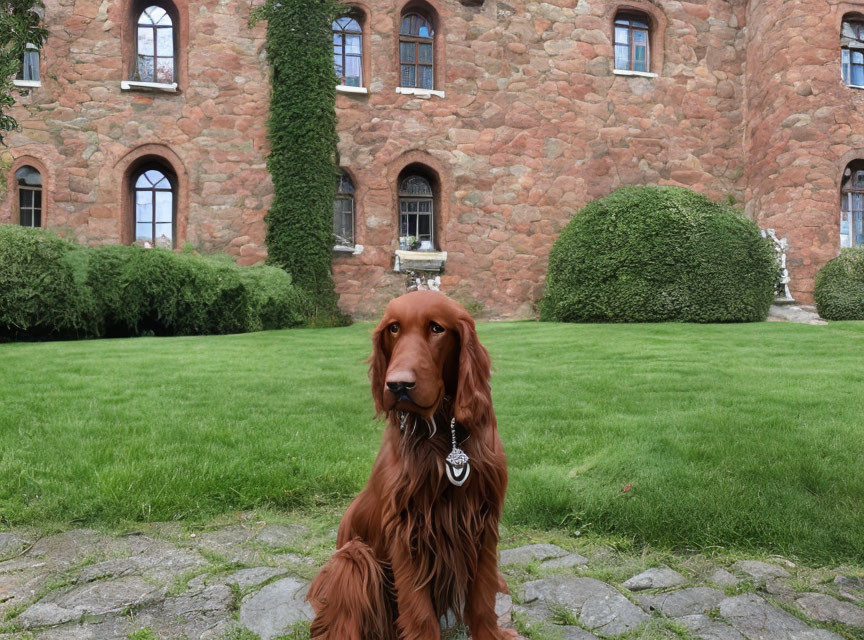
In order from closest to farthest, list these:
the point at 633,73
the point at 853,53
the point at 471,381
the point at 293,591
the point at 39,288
Answer: the point at 471,381 < the point at 293,591 < the point at 39,288 < the point at 633,73 < the point at 853,53

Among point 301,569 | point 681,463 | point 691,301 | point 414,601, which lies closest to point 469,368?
point 414,601

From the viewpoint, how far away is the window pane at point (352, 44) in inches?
586

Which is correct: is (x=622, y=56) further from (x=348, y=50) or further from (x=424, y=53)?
(x=348, y=50)

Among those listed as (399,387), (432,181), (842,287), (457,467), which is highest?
(432,181)

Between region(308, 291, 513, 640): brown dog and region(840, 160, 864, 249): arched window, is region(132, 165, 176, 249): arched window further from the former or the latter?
region(840, 160, 864, 249): arched window

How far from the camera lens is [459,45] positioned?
49.1 feet

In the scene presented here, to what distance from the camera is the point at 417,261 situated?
571 inches

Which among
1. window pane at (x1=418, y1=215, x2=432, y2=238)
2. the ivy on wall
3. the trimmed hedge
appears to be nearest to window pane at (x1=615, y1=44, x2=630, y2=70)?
window pane at (x1=418, y1=215, x2=432, y2=238)

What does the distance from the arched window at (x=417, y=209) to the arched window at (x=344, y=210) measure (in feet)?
Result: 3.98

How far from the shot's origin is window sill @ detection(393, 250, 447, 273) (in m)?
14.5

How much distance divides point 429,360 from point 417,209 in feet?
45.4

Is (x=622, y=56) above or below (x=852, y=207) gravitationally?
above

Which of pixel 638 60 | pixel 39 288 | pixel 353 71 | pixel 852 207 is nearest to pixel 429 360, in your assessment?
pixel 39 288

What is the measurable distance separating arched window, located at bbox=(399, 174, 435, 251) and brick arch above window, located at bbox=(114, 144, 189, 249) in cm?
500
